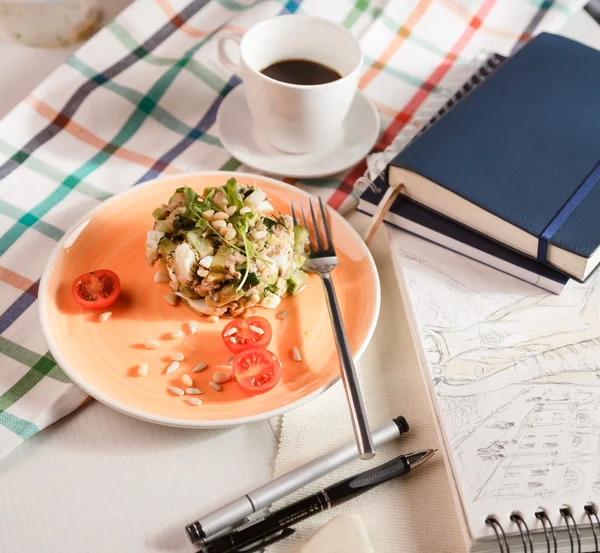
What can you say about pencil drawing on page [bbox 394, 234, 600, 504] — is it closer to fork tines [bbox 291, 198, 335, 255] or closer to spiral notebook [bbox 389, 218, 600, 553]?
spiral notebook [bbox 389, 218, 600, 553]

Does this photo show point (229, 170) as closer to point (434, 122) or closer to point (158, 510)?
point (434, 122)

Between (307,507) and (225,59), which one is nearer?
(307,507)

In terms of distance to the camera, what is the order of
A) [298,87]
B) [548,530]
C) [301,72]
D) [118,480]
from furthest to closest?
[301,72] → [298,87] → [118,480] → [548,530]

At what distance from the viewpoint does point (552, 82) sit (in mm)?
1547

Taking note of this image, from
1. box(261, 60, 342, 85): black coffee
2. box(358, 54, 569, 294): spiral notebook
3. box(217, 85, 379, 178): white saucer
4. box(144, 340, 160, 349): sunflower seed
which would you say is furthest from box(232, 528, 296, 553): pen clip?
box(261, 60, 342, 85): black coffee

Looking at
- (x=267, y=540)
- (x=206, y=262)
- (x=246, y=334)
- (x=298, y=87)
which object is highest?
(x=298, y=87)

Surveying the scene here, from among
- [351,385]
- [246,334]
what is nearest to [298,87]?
[246,334]

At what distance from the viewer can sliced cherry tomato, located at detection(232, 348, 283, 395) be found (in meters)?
1.15

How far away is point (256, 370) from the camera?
1.16 meters

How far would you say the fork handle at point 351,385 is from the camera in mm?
1062

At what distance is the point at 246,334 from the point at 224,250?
150 millimetres

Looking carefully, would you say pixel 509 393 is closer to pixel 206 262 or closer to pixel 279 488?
pixel 279 488

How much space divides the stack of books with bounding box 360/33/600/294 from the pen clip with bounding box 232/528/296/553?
64cm

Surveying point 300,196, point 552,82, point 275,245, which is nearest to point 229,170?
point 300,196
